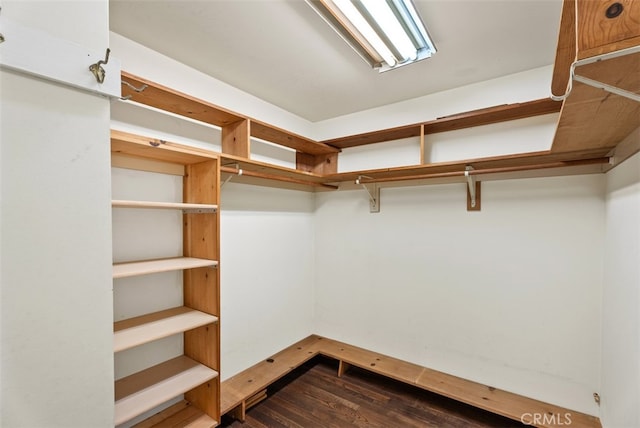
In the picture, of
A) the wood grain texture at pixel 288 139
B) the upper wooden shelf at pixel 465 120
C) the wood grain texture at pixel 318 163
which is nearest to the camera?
the upper wooden shelf at pixel 465 120

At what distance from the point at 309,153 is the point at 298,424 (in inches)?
94.1

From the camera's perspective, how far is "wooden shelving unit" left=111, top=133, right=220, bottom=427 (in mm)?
1574

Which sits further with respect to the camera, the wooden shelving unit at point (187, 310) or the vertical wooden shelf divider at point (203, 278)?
the vertical wooden shelf divider at point (203, 278)

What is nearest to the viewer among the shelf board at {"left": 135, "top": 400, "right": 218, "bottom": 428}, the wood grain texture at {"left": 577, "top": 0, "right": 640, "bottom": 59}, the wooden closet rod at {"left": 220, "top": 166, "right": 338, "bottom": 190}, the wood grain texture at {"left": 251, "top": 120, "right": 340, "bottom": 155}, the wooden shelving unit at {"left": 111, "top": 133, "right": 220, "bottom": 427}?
the wood grain texture at {"left": 577, "top": 0, "right": 640, "bottom": 59}

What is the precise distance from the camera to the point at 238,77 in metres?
2.19

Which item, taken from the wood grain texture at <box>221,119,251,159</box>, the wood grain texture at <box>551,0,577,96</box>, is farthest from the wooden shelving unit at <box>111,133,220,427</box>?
the wood grain texture at <box>551,0,577,96</box>

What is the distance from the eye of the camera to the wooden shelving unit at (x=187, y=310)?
157 centimetres

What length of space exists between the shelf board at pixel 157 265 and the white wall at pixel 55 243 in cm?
23

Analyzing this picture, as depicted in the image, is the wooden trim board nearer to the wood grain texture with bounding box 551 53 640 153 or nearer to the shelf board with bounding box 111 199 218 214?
the shelf board with bounding box 111 199 218 214

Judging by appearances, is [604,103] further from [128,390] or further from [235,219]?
[128,390]

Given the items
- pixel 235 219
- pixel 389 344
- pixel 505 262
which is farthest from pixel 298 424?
pixel 505 262

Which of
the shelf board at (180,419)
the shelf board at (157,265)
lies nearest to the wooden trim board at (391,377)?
the shelf board at (180,419)

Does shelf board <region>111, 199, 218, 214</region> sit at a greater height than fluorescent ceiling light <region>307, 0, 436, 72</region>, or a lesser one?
lesser

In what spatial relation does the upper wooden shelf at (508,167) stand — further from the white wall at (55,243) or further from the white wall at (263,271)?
the white wall at (55,243)
